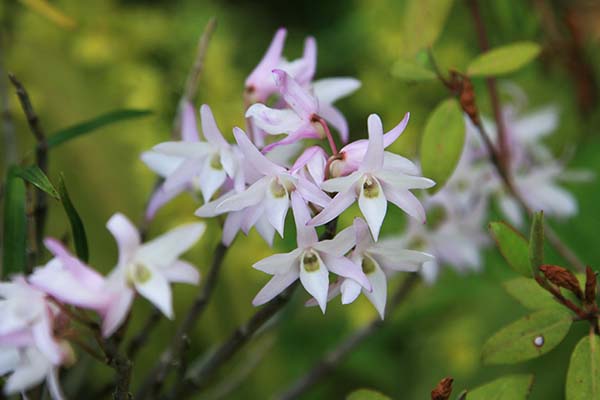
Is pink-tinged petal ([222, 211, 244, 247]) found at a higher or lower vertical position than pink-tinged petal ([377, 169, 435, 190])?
lower

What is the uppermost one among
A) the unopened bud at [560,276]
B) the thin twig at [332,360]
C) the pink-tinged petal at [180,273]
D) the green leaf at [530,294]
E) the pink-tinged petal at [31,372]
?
the pink-tinged petal at [180,273]

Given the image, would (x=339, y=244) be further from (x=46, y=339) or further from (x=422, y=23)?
(x=422, y=23)

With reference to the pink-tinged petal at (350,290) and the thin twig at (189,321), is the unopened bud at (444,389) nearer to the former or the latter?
the pink-tinged petal at (350,290)

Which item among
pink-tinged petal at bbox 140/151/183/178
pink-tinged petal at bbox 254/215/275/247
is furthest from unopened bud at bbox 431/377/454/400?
pink-tinged petal at bbox 140/151/183/178

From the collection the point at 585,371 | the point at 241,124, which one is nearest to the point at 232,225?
the point at 585,371

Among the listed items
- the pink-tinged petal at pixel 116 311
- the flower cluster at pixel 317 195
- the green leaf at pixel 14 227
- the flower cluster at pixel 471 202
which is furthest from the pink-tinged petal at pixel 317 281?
the flower cluster at pixel 471 202

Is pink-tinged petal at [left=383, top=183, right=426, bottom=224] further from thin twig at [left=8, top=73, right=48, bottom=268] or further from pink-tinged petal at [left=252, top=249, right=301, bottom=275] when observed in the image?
thin twig at [left=8, top=73, right=48, bottom=268]

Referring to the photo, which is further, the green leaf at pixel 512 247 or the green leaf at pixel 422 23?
the green leaf at pixel 422 23

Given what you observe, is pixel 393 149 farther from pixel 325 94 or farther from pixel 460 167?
pixel 325 94
